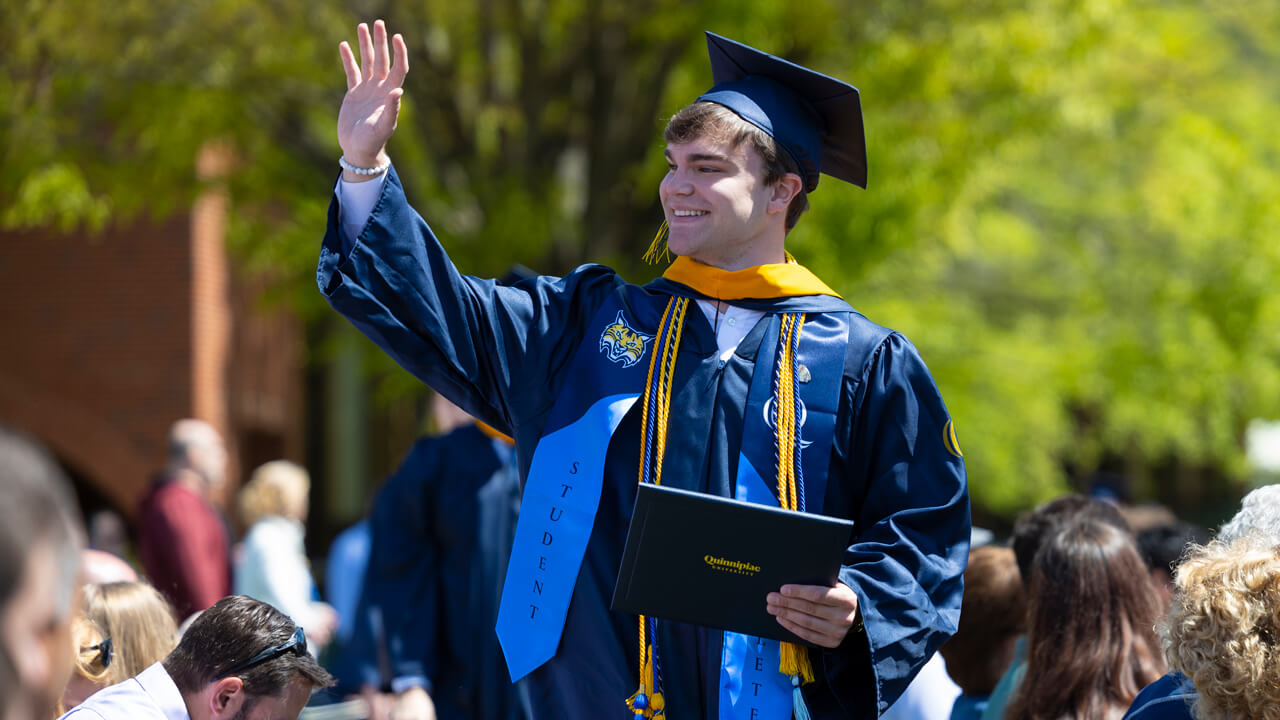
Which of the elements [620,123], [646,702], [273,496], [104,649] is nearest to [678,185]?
[646,702]

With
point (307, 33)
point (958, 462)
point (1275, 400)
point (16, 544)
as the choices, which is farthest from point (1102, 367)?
point (16, 544)

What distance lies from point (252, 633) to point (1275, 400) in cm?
1136

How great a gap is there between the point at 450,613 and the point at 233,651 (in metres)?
2.22

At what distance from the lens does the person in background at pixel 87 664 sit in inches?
126

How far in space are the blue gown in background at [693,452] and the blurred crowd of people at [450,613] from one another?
356 millimetres

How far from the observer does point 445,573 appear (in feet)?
16.6

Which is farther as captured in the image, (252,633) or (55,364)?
(55,364)

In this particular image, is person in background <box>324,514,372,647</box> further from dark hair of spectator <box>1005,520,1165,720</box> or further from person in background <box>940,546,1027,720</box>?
dark hair of spectator <box>1005,520,1165,720</box>

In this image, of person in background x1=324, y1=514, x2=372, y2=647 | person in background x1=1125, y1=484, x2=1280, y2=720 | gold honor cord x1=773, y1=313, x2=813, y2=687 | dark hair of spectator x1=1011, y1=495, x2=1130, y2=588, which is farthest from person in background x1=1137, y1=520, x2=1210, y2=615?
person in background x1=324, y1=514, x2=372, y2=647

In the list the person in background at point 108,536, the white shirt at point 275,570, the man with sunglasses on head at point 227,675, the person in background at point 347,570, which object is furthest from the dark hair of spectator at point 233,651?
the person in background at point 108,536

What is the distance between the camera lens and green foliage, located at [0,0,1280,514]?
298 inches

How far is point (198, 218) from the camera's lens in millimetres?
12188

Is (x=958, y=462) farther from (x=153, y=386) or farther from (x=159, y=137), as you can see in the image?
(x=153, y=386)

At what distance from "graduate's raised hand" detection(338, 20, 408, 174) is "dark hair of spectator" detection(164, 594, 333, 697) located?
0.99 m
